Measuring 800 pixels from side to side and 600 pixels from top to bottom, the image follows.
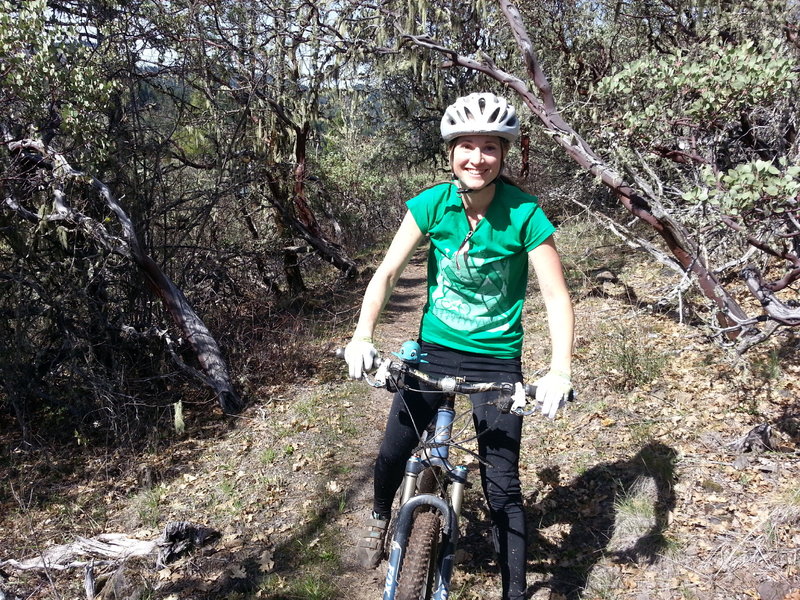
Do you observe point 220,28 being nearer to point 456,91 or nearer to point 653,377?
point 456,91

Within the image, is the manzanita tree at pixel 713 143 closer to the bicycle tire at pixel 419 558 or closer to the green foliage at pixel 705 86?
the green foliage at pixel 705 86

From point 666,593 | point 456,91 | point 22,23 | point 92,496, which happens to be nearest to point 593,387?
point 666,593

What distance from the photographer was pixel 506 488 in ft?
8.66

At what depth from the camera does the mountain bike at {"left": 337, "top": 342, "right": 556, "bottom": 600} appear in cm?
238

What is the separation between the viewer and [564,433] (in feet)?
15.8

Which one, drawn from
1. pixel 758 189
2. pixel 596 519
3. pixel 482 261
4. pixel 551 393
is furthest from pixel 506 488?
pixel 758 189

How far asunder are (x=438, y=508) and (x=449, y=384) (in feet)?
1.67

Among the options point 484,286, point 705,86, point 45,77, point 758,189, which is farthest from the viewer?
point 45,77

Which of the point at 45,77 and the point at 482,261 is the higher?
the point at 45,77

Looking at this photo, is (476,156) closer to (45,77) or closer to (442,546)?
(442,546)

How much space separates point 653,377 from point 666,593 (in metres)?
2.49

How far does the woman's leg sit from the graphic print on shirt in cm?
32

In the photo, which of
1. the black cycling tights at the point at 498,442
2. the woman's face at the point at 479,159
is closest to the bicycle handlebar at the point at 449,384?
the black cycling tights at the point at 498,442

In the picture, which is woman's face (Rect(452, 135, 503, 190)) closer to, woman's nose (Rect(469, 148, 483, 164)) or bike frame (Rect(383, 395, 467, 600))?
woman's nose (Rect(469, 148, 483, 164))
